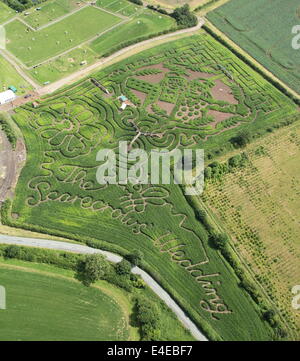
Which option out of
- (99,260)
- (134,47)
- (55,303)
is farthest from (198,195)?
(134,47)

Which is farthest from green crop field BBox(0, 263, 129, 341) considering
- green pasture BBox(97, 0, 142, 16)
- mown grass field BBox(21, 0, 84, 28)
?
green pasture BBox(97, 0, 142, 16)

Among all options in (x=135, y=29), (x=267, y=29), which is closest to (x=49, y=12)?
(x=135, y=29)

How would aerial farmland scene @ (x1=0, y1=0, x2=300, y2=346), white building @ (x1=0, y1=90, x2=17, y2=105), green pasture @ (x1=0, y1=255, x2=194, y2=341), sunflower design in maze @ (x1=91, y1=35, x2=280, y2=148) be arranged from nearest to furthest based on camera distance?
green pasture @ (x1=0, y1=255, x2=194, y2=341) → aerial farmland scene @ (x1=0, y1=0, x2=300, y2=346) → sunflower design in maze @ (x1=91, y1=35, x2=280, y2=148) → white building @ (x1=0, y1=90, x2=17, y2=105)

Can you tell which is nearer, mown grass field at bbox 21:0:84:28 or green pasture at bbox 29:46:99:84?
green pasture at bbox 29:46:99:84

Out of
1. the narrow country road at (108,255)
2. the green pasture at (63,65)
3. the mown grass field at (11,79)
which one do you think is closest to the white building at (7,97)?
the mown grass field at (11,79)

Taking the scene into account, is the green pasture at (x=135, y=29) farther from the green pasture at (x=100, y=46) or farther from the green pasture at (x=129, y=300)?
the green pasture at (x=129, y=300)

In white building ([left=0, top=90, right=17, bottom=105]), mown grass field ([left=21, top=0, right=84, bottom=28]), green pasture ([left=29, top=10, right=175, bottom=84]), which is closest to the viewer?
white building ([left=0, top=90, right=17, bottom=105])

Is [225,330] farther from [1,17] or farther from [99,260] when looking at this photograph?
[1,17]

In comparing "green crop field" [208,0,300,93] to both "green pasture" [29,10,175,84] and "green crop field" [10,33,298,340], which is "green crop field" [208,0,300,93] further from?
"green pasture" [29,10,175,84]
